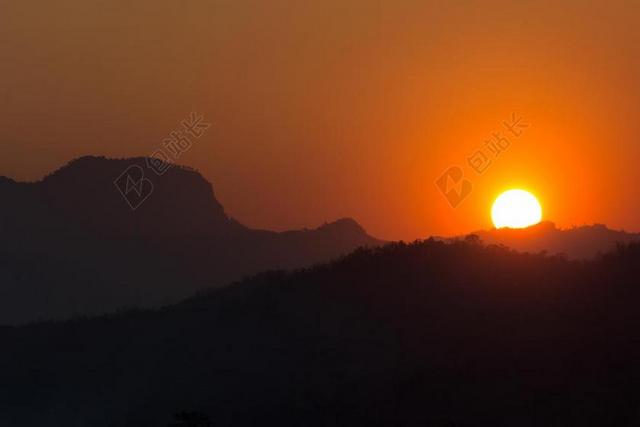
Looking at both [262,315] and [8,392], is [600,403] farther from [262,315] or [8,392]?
[8,392]

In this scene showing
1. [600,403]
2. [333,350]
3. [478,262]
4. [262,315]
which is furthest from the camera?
[262,315]

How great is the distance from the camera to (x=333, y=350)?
5794cm

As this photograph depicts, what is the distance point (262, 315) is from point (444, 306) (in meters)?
15.2

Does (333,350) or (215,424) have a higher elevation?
(333,350)

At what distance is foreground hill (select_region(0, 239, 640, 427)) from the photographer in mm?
44438

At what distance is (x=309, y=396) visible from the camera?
49.8 metres

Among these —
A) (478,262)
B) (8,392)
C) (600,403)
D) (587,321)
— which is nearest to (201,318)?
(8,392)

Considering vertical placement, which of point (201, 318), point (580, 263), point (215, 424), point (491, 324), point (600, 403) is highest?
point (201, 318)

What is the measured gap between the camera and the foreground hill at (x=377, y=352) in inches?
1750

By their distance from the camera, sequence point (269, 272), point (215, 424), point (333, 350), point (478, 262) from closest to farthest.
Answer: point (215, 424), point (333, 350), point (478, 262), point (269, 272)

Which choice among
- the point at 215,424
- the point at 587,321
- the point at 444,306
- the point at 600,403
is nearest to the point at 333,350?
the point at 444,306

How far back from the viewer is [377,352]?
55.5 m

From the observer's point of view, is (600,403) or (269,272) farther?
(269,272)

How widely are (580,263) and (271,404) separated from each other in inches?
850
